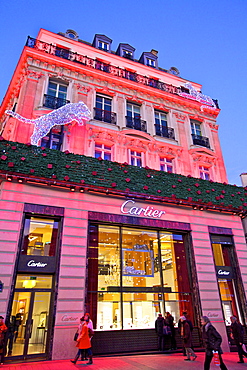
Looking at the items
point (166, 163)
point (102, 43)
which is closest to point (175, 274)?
point (166, 163)

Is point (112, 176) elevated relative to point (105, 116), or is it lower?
lower

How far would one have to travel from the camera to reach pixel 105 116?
648 inches

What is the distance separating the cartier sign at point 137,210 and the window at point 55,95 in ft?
23.0

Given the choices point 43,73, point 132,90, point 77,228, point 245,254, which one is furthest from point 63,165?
point 245,254

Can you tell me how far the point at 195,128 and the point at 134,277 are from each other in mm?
12115

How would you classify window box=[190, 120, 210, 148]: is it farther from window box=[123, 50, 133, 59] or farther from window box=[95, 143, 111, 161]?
window box=[123, 50, 133, 59]

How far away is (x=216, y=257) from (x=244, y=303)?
8.35 ft

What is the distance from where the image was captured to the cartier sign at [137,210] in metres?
12.8

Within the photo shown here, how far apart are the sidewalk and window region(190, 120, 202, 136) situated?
550 inches

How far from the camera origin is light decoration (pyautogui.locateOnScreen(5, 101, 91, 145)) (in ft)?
44.2

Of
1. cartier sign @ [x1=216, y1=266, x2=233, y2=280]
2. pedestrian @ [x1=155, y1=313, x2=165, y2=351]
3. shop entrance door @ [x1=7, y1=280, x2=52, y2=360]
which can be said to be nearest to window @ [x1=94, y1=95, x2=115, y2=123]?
shop entrance door @ [x1=7, y1=280, x2=52, y2=360]

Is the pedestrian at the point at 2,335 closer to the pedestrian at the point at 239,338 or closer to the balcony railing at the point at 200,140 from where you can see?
the pedestrian at the point at 239,338

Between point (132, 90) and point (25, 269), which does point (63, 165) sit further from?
point (132, 90)

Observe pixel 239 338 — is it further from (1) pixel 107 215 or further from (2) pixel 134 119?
(2) pixel 134 119
